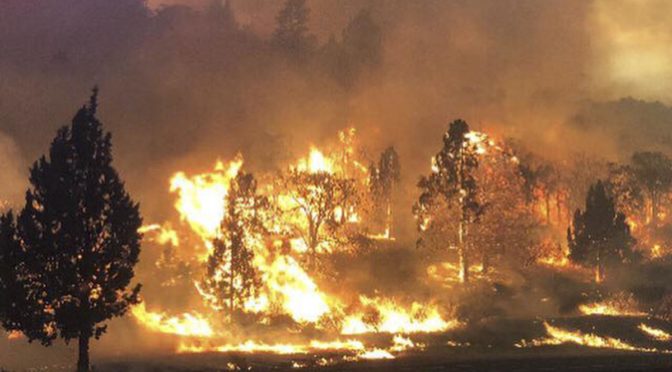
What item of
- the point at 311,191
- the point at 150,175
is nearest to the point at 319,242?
the point at 311,191

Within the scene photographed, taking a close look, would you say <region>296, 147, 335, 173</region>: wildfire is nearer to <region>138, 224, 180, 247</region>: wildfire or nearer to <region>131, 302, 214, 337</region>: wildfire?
<region>138, 224, 180, 247</region>: wildfire

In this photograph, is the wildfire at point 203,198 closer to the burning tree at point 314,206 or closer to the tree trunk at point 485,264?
the burning tree at point 314,206

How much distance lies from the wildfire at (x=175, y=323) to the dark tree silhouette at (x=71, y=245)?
19.7 metres

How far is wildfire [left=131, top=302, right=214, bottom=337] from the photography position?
168ft

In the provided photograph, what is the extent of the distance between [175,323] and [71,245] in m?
24.3

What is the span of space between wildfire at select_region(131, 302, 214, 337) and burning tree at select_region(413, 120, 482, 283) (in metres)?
28.4

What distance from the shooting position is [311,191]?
70.2 meters

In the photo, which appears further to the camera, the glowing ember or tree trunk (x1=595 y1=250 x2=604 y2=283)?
tree trunk (x1=595 y1=250 x2=604 y2=283)

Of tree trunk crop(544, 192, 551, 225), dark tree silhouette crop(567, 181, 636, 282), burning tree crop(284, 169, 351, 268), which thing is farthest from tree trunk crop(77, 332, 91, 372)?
tree trunk crop(544, 192, 551, 225)

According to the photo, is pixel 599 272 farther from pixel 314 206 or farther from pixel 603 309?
pixel 314 206

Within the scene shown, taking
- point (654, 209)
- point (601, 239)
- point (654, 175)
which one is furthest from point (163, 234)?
point (654, 175)

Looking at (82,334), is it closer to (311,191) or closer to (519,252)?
(311,191)

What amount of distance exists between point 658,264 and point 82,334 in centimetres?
7285

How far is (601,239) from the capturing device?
72.5 metres
